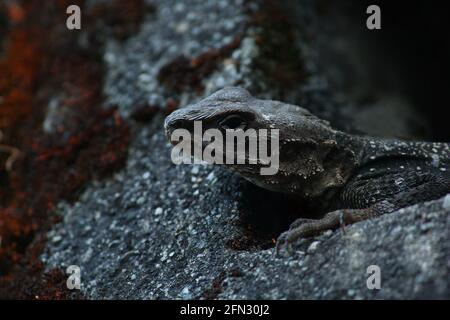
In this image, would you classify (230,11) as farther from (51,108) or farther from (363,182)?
(363,182)

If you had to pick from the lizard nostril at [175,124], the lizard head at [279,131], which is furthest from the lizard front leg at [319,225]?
the lizard nostril at [175,124]

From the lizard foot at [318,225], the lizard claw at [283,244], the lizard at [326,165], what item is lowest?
the lizard claw at [283,244]

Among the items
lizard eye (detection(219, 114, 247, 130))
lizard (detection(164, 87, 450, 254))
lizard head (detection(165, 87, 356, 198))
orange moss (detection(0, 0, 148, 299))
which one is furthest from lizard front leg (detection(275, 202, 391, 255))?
orange moss (detection(0, 0, 148, 299))

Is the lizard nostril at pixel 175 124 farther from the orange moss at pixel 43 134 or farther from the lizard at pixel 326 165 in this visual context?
the orange moss at pixel 43 134

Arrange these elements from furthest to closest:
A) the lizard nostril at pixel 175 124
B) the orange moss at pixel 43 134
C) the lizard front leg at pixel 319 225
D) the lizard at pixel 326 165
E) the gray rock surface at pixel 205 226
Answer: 1. the orange moss at pixel 43 134
2. the lizard nostril at pixel 175 124
3. the lizard at pixel 326 165
4. the lizard front leg at pixel 319 225
5. the gray rock surface at pixel 205 226

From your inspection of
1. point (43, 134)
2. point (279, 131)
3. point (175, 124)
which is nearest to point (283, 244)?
point (279, 131)

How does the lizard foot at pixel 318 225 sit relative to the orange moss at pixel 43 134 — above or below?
below
